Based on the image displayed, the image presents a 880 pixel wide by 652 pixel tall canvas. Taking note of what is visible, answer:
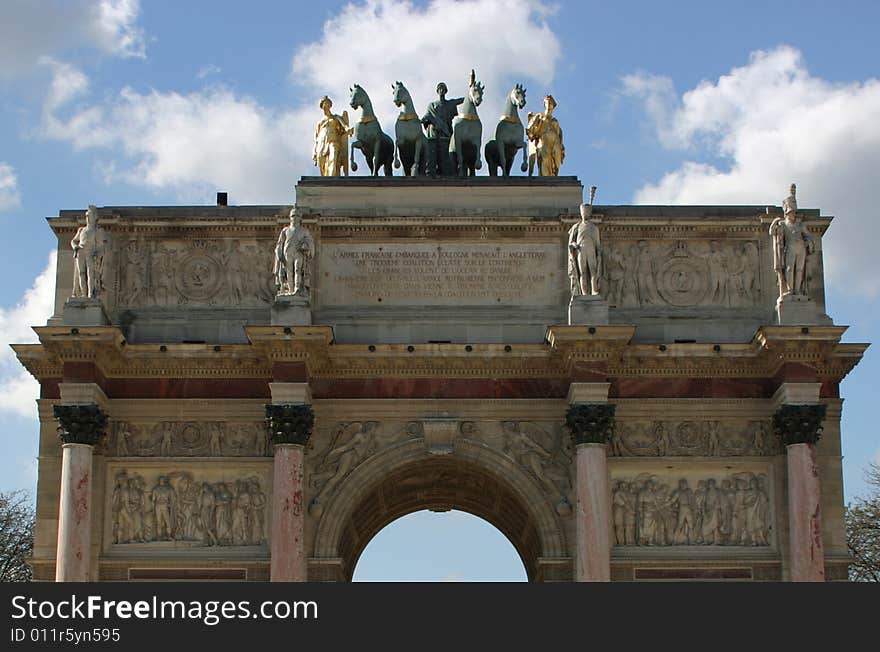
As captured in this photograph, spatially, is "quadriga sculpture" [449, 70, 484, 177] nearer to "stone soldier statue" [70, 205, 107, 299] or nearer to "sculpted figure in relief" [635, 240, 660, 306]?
"sculpted figure in relief" [635, 240, 660, 306]

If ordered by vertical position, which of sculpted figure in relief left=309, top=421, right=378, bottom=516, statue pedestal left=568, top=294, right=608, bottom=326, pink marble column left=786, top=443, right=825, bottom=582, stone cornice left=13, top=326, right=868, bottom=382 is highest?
statue pedestal left=568, top=294, right=608, bottom=326

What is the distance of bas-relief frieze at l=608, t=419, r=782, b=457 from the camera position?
117 feet

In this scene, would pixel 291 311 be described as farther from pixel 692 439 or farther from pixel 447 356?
pixel 692 439

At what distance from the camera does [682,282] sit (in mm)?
Answer: 36906

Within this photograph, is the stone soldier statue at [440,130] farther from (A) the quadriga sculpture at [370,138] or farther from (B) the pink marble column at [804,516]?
(B) the pink marble column at [804,516]

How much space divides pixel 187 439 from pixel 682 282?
10396 millimetres

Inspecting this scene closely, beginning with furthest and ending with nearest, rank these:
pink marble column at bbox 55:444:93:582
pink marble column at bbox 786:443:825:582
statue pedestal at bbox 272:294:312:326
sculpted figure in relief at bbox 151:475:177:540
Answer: sculpted figure in relief at bbox 151:475:177:540, statue pedestal at bbox 272:294:312:326, pink marble column at bbox 786:443:825:582, pink marble column at bbox 55:444:93:582

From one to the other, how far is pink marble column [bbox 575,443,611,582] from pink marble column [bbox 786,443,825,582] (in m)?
3.47

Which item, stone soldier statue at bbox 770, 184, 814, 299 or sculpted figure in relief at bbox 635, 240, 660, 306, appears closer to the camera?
stone soldier statue at bbox 770, 184, 814, 299

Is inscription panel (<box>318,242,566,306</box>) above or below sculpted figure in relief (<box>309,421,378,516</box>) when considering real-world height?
above

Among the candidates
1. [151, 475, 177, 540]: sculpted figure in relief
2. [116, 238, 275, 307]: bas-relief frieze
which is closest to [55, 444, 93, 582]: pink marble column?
[151, 475, 177, 540]: sculpted figure in relief

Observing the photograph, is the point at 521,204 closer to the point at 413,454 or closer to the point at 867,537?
the point at 413,454
